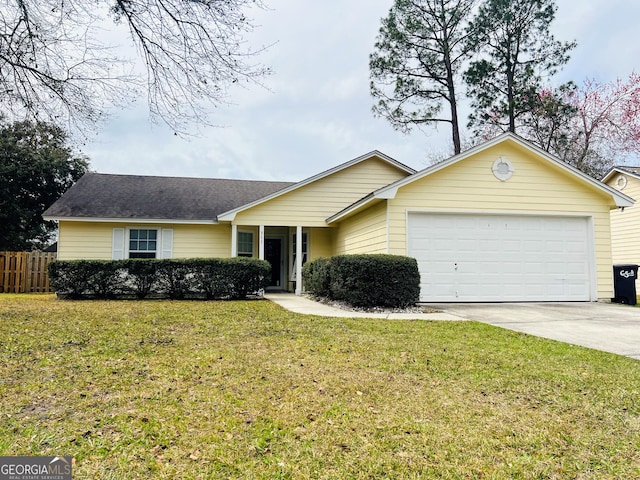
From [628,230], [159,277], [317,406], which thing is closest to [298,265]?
[159,277]

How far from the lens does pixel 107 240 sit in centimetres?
1622

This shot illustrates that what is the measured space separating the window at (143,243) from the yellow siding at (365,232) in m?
7.07

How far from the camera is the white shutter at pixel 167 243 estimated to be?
16500 millimetres

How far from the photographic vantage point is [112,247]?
16188 millimetres

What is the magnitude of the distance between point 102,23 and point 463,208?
9505 millimetres

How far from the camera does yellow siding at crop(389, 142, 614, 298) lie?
39.0ft

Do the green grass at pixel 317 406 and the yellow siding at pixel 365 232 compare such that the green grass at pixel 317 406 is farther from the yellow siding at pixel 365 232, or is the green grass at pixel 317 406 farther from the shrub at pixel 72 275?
the shrub at pixel 72 275

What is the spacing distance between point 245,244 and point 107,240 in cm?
514

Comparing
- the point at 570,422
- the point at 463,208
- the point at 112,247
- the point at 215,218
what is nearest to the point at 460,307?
the point at 463,208

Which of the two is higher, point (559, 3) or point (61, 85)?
point (559, 3)

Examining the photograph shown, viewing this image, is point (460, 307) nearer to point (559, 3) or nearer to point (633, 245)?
point (633, 245)

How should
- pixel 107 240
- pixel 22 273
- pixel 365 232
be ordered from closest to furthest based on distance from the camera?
pixel 365 232
pixel 107 240
pixel 22 273

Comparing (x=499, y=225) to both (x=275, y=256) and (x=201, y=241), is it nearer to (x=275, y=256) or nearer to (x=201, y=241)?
(x=275, y=256)

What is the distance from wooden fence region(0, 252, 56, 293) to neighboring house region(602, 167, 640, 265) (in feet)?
74.9
